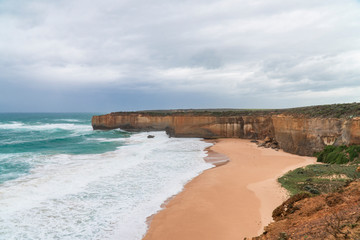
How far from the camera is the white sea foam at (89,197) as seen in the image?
887 cm

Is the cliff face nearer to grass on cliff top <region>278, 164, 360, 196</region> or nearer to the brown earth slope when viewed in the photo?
grass on cliff top <region>278, 164, 360, 196</region>

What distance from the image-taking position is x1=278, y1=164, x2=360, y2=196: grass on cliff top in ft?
34.7

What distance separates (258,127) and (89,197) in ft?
90.7

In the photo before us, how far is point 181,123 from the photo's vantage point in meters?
40.1

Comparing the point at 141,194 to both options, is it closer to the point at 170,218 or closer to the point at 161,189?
the point at 161,189

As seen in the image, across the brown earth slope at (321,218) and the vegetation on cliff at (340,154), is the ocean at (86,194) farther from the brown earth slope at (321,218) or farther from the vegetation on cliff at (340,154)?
the vegetation on cliff at (340,154)

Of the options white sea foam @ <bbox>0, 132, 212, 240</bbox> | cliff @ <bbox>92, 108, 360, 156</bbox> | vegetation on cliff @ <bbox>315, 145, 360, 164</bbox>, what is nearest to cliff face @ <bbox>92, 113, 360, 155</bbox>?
cliff @ <bbox>92, 108, 360, 156</bbox>

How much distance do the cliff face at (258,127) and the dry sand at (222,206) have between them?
17.0ft

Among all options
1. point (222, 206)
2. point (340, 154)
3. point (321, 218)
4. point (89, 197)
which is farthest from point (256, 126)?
point (321, 218)

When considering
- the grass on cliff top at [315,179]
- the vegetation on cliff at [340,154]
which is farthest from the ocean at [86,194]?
the vegetation on cliff at [340,154]

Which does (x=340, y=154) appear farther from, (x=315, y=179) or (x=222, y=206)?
(x=222, y=206)

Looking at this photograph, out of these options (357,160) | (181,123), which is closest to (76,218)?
(357,160)

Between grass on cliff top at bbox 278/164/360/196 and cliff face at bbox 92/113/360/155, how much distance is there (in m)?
5.25

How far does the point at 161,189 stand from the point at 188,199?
2.16 m
